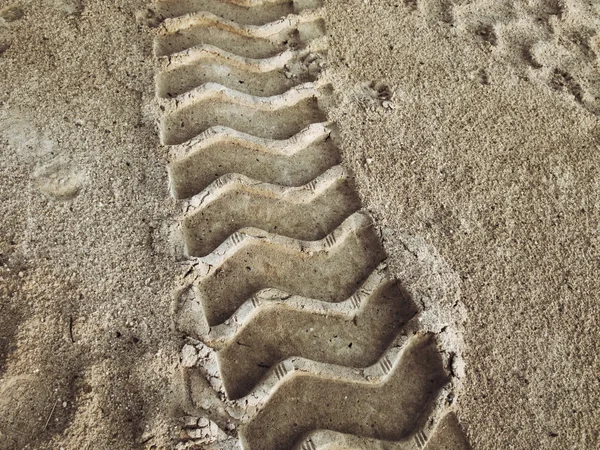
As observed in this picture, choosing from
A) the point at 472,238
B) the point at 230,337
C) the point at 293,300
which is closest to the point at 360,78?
the point at 472,238

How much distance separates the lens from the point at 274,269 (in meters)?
1.92

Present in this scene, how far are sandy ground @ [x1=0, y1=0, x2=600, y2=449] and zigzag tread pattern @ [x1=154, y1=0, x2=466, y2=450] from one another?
3.5 inches

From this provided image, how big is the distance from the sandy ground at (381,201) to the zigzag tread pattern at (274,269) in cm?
9

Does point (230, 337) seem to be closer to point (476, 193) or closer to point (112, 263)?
point (112, 263)

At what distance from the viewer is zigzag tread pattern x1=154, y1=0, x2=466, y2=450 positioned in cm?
166

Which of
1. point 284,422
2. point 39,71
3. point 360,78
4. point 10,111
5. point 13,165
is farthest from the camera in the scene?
point 360,78

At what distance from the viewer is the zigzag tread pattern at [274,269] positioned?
166 cm

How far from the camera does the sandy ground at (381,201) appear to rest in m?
1.60

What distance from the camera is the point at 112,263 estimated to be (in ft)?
5.84

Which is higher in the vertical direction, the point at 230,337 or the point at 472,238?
the point at 472,238

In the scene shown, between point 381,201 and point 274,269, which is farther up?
point 381,201

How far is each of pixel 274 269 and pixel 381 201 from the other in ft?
1.65

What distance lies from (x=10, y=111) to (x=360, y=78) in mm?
1436

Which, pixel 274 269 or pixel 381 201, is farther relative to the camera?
pixel 381 201
